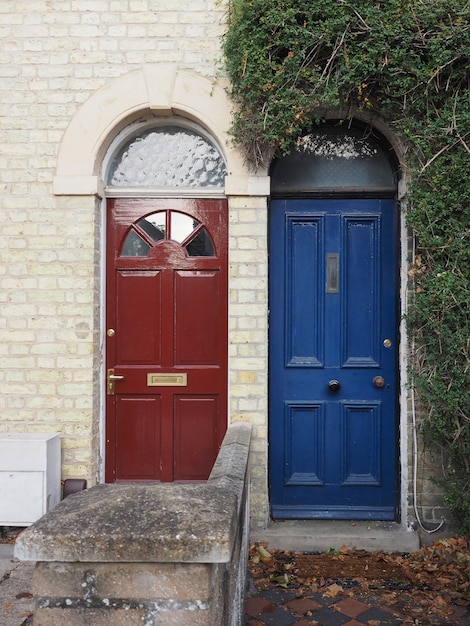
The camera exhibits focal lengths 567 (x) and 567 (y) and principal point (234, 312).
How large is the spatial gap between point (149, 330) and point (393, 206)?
2.20 m

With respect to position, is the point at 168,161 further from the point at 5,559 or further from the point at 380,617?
the point at 380,617

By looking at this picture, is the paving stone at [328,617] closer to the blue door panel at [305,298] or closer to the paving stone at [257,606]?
the paving stone at [257,606]

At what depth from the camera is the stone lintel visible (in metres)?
1.83

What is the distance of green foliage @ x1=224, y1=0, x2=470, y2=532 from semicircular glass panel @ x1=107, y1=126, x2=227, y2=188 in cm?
65

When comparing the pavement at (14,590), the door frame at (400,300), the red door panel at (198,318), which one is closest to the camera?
the pavement at (14,590)

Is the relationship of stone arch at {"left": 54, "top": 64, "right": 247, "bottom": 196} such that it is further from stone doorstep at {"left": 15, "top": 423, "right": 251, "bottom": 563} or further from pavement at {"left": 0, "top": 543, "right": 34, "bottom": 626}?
stone doorstep at {"left": 15, "top": 423, "right": 251, "bottom": 563}

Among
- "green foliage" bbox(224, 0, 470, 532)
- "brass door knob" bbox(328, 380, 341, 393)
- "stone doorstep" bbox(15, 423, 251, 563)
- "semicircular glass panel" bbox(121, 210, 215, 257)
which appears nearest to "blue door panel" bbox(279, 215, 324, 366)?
"brass door knob" bbox(328, 380, 341, 393)

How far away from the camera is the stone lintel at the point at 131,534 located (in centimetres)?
183

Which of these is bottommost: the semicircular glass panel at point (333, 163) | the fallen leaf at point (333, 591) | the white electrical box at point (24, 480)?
the fallen leaf at point (333, 591)

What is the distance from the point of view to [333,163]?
4.59m

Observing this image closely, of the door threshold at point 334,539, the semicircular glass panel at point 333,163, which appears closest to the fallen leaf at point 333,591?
the door threshold at point 334,539

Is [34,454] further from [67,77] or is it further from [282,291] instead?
[67,77]

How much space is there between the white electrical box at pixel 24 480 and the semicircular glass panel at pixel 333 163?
272 cm

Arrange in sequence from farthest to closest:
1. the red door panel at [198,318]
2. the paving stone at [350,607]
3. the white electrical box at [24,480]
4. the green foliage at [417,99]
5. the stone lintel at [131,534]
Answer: the red door panel at [198,318]
the white electrical box at [24,480]
the green foliage at [417,99]
the paving stone at [350,607]
the stone lintel at [131,534]
